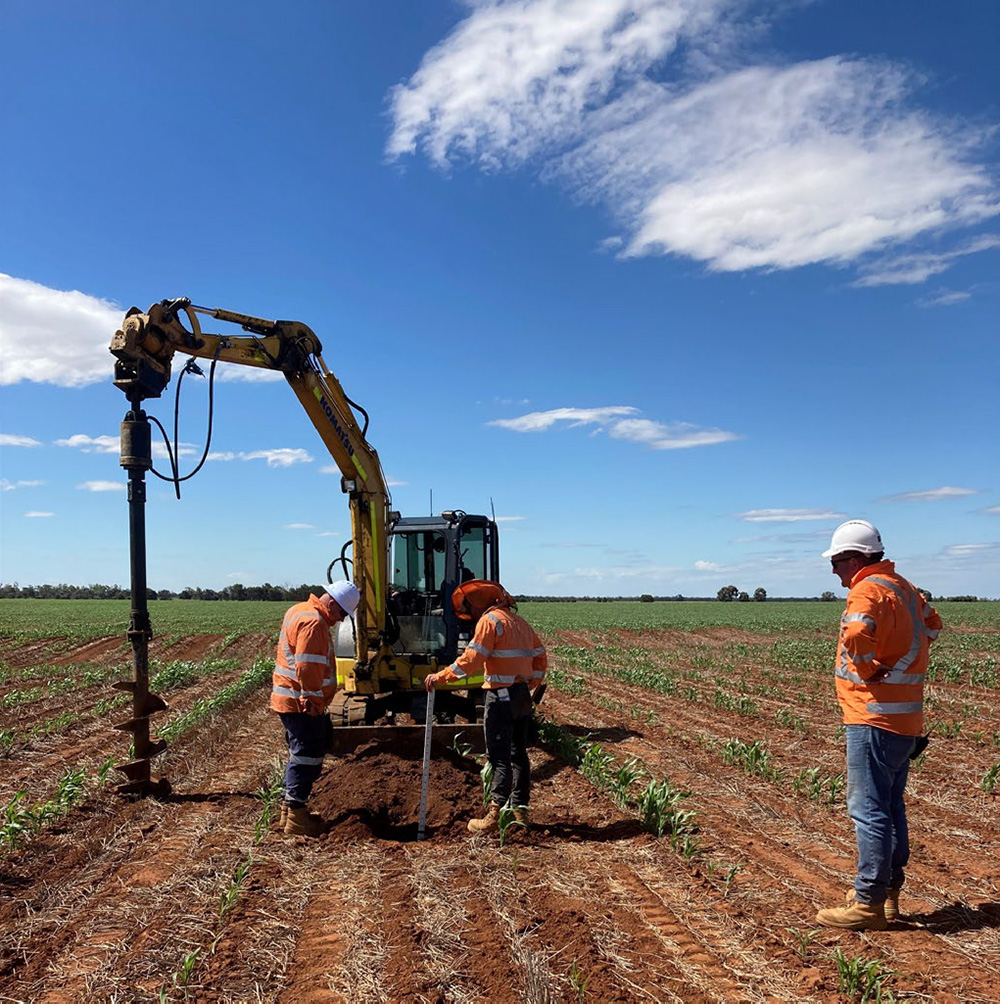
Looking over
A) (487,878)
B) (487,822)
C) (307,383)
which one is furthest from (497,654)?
(307,383)

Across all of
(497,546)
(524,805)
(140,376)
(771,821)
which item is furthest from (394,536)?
(771,821)

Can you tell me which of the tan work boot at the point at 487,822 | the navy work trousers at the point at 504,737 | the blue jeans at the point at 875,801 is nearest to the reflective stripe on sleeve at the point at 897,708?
the blue jeans at the point at 875,801

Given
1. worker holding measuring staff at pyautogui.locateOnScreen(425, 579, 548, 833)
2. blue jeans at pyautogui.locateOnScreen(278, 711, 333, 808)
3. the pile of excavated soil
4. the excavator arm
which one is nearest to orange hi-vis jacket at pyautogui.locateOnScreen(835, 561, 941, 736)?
worker holding measuring staff at pyautogui.locateOnScreen(425, 579, 548, 833)

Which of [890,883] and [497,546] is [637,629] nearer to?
[497,546]

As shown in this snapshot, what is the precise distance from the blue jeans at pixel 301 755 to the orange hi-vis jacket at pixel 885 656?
418cm

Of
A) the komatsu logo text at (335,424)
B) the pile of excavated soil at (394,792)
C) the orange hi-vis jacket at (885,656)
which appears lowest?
the pile of excavated soil at (394,792)

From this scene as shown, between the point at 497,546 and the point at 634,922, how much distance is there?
6.43m

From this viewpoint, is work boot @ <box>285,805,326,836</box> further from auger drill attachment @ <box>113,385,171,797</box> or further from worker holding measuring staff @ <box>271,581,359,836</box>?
auger drill attachment @ <box>113,385,171,797</box>

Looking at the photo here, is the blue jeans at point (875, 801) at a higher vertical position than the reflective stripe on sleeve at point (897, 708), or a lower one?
lower

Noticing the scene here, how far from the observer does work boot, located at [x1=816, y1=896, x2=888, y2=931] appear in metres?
4.57

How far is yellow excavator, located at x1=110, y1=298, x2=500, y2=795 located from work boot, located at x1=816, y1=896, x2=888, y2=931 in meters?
4.58

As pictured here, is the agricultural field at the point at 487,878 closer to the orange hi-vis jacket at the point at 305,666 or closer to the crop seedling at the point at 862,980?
the crop seedling at the point at 862,980

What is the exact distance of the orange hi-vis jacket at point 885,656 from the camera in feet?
15.0

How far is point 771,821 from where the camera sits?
6.93m
